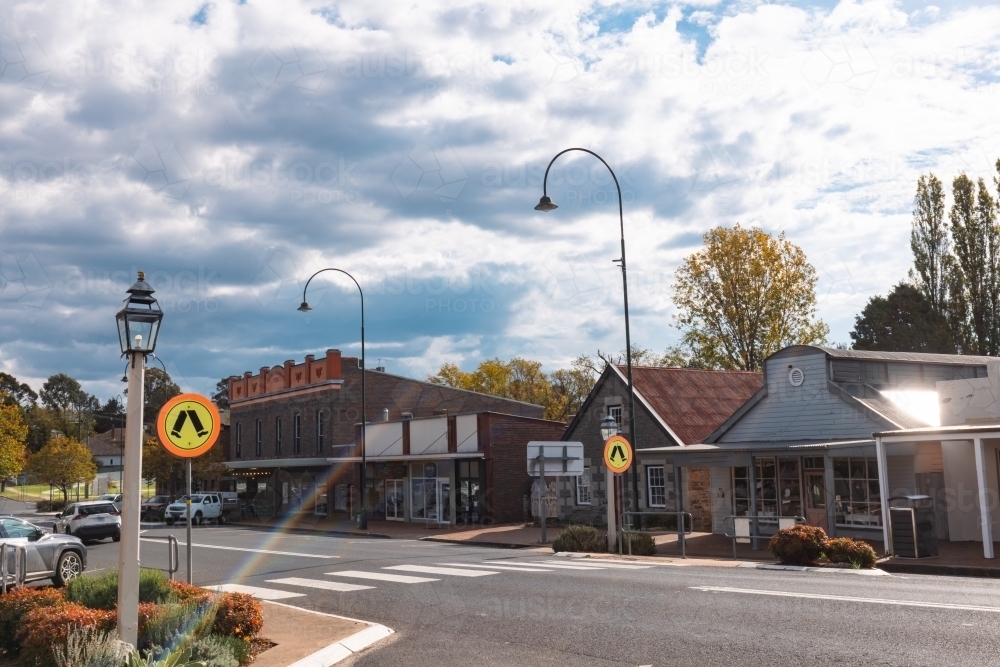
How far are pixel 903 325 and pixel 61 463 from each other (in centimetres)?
6053

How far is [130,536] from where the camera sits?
860 centimetres

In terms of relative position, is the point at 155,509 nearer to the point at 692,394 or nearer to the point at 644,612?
the point at 692,394

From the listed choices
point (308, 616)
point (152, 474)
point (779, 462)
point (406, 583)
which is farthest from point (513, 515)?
point (152, 474)

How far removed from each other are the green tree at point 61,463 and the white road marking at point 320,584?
5942 centimetres

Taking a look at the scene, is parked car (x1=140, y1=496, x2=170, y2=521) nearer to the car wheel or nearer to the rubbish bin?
the car wheel

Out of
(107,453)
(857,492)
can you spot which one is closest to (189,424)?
(857,492)

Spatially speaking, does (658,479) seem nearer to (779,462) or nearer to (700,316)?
(779,462)

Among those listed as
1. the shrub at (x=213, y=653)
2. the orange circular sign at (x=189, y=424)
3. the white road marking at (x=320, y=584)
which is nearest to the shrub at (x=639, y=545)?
the white road marking at (x=320, y=584)

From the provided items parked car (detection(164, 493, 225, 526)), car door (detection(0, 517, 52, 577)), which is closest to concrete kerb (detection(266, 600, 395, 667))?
car door (detection(0, 517, 52, 577))

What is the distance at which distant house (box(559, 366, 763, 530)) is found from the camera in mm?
31766

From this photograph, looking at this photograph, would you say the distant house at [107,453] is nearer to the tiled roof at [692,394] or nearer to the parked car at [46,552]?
the tiled roof at [692,394]

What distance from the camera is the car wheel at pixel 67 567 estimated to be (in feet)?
58.6

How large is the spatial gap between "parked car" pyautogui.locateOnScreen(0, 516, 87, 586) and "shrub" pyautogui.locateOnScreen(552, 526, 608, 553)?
37.2ft

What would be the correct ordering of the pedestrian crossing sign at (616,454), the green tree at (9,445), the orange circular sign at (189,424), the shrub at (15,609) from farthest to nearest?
1. the green tree at (9,445)
2. the pedestrian crossing sign at (616,454)
3. the shrub at (15,609)
4. the orange circular sign at (189,424)
